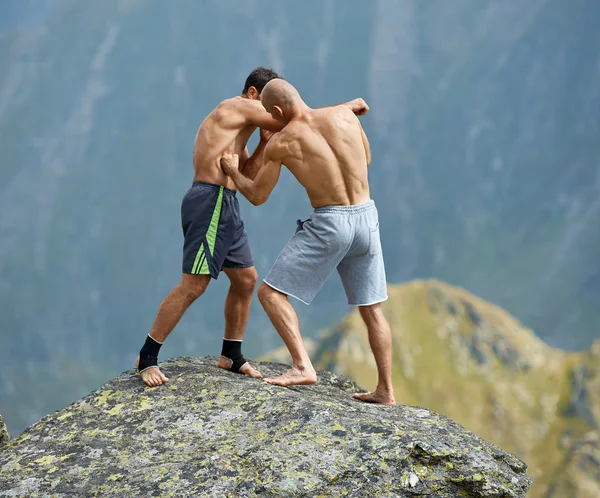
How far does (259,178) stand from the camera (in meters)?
6.23

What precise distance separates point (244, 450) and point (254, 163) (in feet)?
9.00

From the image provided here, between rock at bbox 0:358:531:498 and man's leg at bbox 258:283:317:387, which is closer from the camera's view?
rock at bbox 0:358:531:498

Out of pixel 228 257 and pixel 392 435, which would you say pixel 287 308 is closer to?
pixel 228 257

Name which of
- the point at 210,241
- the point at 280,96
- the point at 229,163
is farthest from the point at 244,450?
the point at 280,96

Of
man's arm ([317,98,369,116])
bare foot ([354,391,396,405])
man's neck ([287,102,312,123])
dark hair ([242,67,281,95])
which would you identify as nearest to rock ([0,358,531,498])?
bare foot ([354,391,396,405])

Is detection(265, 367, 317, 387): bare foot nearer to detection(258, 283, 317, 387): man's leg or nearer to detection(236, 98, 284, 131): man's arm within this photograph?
detection(258, 283, 317, 387): man's leg

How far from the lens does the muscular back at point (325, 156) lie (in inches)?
240

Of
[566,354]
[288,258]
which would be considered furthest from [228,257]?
[566,354]

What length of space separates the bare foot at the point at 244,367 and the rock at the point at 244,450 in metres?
0.78

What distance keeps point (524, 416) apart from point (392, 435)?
83.0m

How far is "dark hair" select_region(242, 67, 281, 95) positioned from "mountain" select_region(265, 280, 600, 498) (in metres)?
65.3

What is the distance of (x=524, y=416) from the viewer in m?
82.8

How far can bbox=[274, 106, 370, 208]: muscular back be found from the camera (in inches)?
240

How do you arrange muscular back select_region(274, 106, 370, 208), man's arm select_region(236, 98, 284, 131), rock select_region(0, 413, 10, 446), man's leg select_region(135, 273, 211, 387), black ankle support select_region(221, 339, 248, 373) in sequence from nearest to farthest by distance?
1. rock select_region(0, 413, 10, 446)
2. muscular back select_region(274, 106, 370, 208)
3. man's leg select_region(135, 273, 211, 387)
4. man's arm select_region(236, 98, 284, 131)
5. black ankle support select_region(221, 339, 248, 373)
